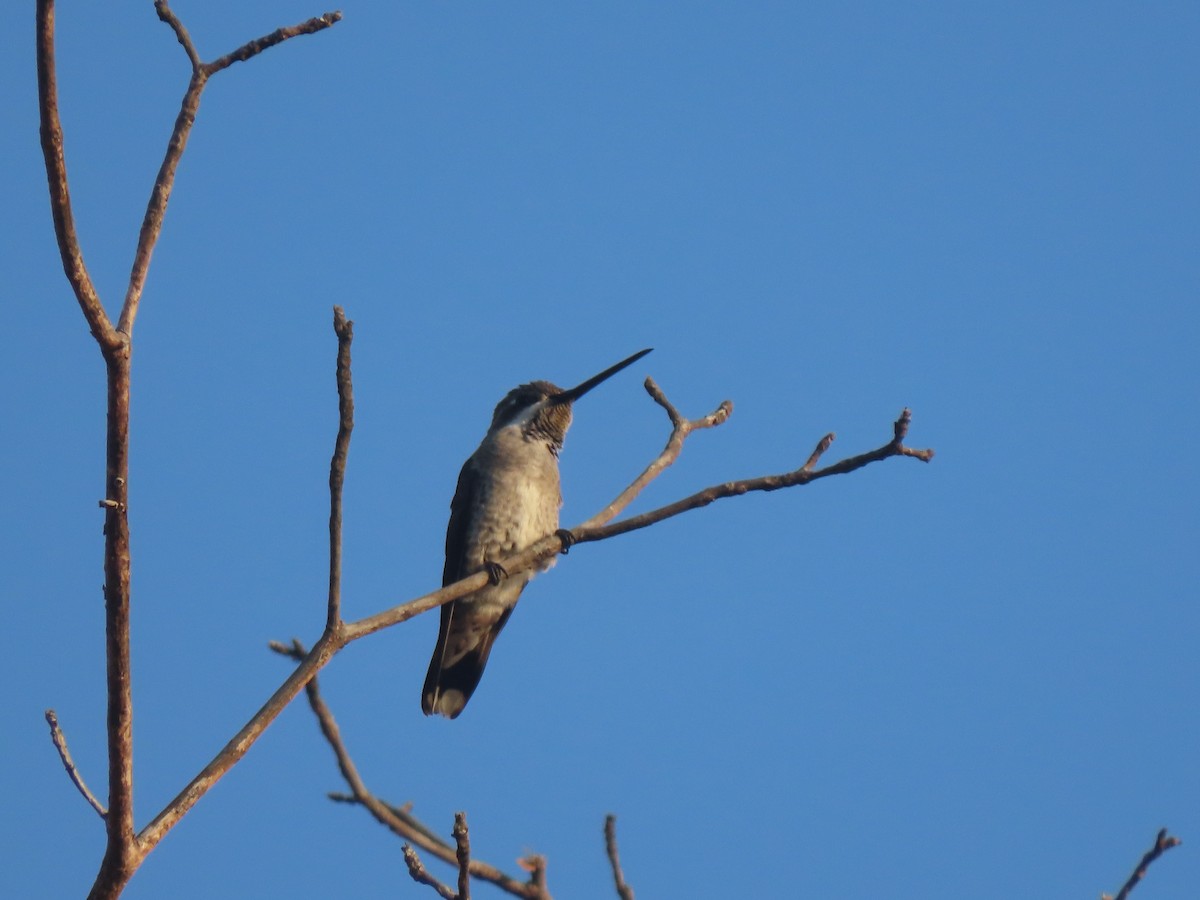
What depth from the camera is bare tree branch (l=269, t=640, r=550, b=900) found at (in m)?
3.15

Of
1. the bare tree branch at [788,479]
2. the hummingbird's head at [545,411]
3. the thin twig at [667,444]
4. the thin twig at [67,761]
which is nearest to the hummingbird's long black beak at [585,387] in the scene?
the hummingbird's head at [545,411]

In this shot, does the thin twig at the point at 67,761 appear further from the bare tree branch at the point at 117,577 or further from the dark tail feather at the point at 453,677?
the dark tail feather at the point at 453,677

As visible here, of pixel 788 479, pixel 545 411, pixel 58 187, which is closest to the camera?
pixel 58 187

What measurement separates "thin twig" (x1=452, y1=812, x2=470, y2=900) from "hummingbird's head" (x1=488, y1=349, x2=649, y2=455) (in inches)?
224

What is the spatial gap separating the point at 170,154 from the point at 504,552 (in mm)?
4860

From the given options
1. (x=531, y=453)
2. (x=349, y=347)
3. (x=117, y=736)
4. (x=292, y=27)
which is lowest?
(x=117, y=736)

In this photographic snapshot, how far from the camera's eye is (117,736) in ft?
9.88

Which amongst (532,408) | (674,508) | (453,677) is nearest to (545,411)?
(532,408)

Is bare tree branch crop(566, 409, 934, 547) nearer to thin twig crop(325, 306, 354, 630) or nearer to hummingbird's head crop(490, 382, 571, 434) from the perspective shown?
thin twig crop(325, 306, 354, 630)

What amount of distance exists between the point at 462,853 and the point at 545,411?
5895 mm

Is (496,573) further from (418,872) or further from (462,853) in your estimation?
(462,853)

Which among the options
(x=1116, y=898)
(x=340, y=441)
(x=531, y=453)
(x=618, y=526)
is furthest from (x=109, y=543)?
(x=531, y=453)

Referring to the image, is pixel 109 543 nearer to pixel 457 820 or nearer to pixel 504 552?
pixel 457 820

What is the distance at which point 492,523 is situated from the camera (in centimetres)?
793
